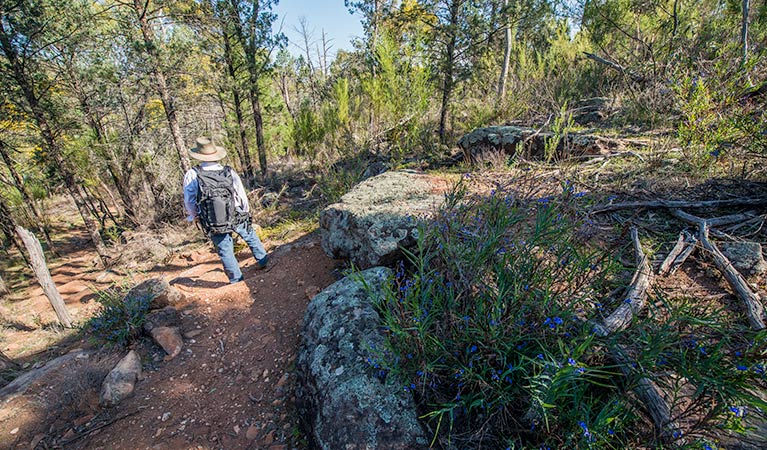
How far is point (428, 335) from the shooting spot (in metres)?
1.50

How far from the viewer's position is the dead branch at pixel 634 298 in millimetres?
1390

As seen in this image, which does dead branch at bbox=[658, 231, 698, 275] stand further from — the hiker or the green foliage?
the green foliage

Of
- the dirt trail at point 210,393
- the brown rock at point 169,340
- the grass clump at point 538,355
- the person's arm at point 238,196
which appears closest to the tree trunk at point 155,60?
the person's arm at point 238,196

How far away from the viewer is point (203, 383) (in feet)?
7.99

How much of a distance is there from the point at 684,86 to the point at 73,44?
9.54 meters

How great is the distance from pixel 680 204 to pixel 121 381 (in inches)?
176

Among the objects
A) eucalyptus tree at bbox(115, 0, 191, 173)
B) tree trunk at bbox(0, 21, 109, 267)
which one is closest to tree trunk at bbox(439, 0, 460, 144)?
eucalyptus tree at bbox(115, 0, 191, 173)

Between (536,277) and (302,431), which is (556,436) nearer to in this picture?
(536,277)

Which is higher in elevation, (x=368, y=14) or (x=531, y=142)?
(x=368, y=14)

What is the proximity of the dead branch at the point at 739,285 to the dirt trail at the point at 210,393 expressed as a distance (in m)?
2.46

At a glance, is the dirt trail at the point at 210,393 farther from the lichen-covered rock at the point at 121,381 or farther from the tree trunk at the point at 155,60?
the tree trunk at the point at 155,60

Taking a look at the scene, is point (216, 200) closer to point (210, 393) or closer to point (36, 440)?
point (210, 393)

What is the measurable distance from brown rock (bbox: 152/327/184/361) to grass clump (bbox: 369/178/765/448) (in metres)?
2.14

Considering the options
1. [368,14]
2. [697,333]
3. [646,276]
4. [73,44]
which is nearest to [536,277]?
[697,333]
